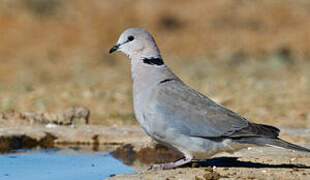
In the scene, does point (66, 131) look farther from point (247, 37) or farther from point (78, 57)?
point (247, 37)

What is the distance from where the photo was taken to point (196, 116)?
17.2 ft

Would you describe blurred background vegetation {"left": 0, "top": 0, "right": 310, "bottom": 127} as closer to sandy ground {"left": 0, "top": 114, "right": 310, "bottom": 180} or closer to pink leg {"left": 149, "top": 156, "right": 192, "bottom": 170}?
sandy ground {"left": 0, "top": 114, "right": 310, "bottom": 180}

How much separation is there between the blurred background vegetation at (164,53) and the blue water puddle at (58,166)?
303 cm

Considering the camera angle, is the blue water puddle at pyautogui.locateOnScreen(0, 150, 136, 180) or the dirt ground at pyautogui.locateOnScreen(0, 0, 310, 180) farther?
the dirt ground at pyautogui.locateOnScreen(0, 0, 310, 180)

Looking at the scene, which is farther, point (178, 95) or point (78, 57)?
point (78, 57)

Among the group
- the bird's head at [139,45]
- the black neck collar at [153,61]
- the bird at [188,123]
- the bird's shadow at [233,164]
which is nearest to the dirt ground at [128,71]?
the bird's shadow at [233,164]

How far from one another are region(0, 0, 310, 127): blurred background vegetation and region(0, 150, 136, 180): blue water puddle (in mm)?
3033

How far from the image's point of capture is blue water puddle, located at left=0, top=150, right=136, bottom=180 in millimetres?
5676

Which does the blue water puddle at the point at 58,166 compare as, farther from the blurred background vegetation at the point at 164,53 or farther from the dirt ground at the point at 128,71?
the blurred background vegetation at the point at 164,53

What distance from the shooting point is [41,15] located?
2239 cm

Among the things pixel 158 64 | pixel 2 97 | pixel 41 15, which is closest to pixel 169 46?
pixel 41 15

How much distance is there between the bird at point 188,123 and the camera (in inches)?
204

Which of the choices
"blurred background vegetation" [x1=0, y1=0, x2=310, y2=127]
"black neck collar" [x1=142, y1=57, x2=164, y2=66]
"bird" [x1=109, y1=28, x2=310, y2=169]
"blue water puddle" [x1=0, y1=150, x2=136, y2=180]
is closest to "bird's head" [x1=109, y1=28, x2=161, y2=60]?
"black neck collar" [x1=142, y1=57, x2=164, y2=66]

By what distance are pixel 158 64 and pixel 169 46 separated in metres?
15.6
